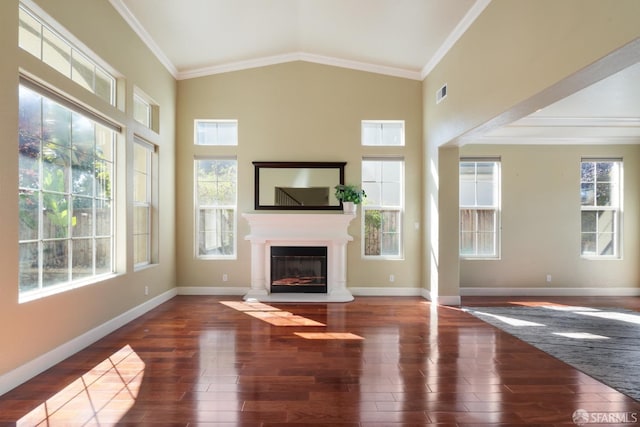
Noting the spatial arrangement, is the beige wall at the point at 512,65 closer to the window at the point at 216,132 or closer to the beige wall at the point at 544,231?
the beige wall at the point at 544,231

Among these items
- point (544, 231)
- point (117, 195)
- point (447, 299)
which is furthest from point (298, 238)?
point (544, 231)

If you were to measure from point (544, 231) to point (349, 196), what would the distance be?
350 centimetres

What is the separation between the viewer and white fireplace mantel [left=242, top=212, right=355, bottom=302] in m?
6.04

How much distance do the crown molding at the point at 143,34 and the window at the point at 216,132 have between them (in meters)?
0.92

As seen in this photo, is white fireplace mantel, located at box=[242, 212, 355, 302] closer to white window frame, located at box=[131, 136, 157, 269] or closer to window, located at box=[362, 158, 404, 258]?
window, located at box=[362, 158, 404, 258]

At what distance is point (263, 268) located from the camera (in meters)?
6.12

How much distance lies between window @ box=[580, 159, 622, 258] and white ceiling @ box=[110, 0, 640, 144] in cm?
52

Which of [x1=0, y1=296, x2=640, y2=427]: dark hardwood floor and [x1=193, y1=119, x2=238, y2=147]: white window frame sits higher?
[x1=193, y1=119, x2=238, y2=147]: white window frame

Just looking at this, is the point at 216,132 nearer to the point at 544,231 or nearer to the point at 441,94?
the point at 441,94

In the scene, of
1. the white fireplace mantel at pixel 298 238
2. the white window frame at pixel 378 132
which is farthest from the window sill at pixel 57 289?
the white window frame at pixel 378 132

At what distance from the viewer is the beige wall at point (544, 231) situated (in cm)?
647

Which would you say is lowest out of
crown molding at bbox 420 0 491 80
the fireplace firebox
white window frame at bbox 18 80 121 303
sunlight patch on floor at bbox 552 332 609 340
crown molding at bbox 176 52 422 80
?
sunlight patch on floor at bbox 552 332 609 340

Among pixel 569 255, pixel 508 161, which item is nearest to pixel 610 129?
pixel 508 161

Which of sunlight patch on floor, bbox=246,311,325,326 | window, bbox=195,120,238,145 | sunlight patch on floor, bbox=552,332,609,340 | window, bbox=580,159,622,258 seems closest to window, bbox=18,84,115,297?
sunlight patch on floor, bbox=246,311,325,326
